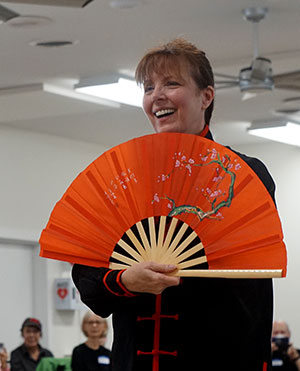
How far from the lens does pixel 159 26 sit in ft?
20.2

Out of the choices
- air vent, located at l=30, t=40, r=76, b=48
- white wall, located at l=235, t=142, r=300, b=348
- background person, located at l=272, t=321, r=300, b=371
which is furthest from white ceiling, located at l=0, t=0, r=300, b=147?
background person, located at l=272, t=321, r=300, b=371

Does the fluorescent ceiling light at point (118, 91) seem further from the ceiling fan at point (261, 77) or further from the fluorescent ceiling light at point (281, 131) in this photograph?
the fluorescent ceiling light at point (281, 131)

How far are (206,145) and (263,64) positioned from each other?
178 inches

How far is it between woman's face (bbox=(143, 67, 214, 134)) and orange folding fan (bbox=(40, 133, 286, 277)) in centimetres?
4

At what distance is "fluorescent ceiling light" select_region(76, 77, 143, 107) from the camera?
745cm

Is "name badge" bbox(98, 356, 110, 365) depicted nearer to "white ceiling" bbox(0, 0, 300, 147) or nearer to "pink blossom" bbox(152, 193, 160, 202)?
"white ceiling" bbox(0, 0, 300, 147)

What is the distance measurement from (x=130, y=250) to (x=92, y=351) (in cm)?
637

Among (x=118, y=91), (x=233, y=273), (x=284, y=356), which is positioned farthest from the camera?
(x=284, y=356)

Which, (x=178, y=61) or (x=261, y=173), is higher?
(x=178, y=61)

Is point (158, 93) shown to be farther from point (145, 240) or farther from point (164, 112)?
point (145, 240)

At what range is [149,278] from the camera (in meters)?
1.66

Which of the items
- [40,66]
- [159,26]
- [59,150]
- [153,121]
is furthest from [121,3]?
[59,150]

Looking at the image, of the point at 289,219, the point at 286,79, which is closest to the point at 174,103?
the point at 286,79

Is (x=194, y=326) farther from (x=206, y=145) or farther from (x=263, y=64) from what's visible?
(x=263, y=64)
